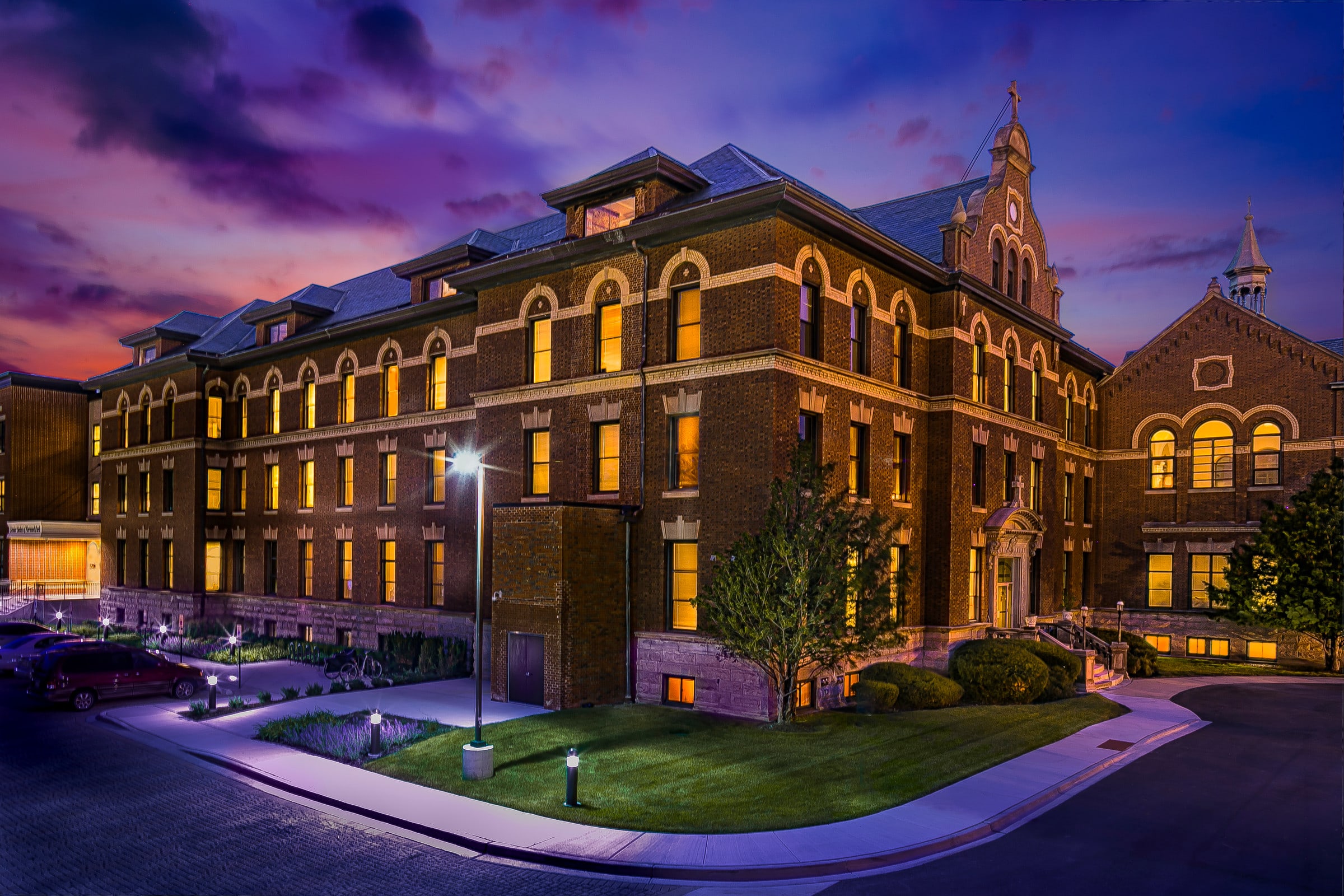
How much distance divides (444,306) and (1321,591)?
33414 mm

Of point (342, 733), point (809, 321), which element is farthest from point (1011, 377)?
point (342, 733)

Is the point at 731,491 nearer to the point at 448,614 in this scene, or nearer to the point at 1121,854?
the point at 1121,854

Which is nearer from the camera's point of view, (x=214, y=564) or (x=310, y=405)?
(x=310, y=405)

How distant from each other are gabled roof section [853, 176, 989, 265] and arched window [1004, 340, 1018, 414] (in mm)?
5228

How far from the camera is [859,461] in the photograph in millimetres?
25797

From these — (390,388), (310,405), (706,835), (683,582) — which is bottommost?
(706,835)

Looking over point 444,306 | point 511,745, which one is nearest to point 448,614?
point 444,306

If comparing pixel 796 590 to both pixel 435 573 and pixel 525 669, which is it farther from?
pixel 435 573

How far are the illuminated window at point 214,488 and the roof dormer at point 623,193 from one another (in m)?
25.7

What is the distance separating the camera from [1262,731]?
22.1m

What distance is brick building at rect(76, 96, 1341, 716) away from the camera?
2331 centimetres

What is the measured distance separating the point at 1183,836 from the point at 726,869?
7.61 m

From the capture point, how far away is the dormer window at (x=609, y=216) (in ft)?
86.1

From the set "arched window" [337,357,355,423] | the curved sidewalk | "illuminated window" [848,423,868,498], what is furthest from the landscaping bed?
"arched window" [337,357,355,423]
